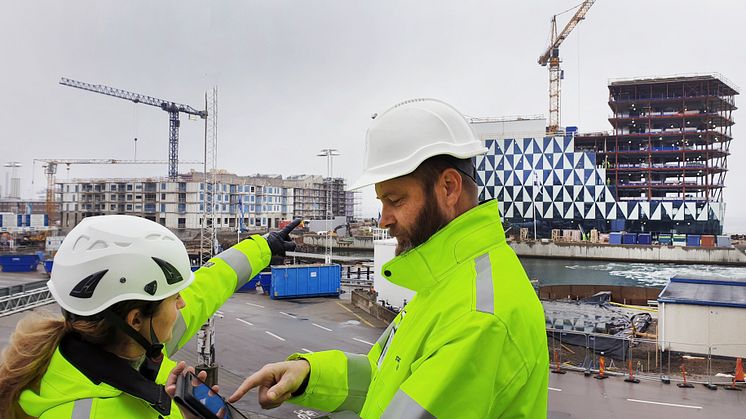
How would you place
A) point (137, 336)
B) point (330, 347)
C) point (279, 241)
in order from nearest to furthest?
point (137, 336)
point (279, 241)
point (330, 347)

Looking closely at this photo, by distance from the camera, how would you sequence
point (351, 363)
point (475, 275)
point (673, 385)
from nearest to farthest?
1. point (475, 275)
2. point (351, 363)
3. point (673, 385)

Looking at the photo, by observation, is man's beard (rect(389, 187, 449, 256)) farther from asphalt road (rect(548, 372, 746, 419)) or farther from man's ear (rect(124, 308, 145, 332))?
asphalt road (rect(548, 372, 746, 419))

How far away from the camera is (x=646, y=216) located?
8075 cm

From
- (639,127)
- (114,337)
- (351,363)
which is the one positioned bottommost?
(351,363)

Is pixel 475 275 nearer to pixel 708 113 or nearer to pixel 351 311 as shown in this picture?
pixel 351 311

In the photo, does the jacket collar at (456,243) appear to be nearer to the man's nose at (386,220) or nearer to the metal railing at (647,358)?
the man's nose at (386,220)

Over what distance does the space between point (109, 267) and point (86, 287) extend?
0.42ft

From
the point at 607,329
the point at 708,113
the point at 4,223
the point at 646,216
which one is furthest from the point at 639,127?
the point at 4,223

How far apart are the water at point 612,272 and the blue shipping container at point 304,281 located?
3032 cm

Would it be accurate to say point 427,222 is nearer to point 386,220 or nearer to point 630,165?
point 386,220

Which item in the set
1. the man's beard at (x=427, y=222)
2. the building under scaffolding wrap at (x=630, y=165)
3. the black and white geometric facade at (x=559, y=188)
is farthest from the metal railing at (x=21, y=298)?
the building under scaffolding wrap at (x=630, y=165)

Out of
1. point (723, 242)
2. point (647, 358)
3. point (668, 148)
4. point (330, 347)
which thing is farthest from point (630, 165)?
point (330, 347)

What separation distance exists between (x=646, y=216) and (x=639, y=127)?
52.4 feet

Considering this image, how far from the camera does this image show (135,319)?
2.38 metres
